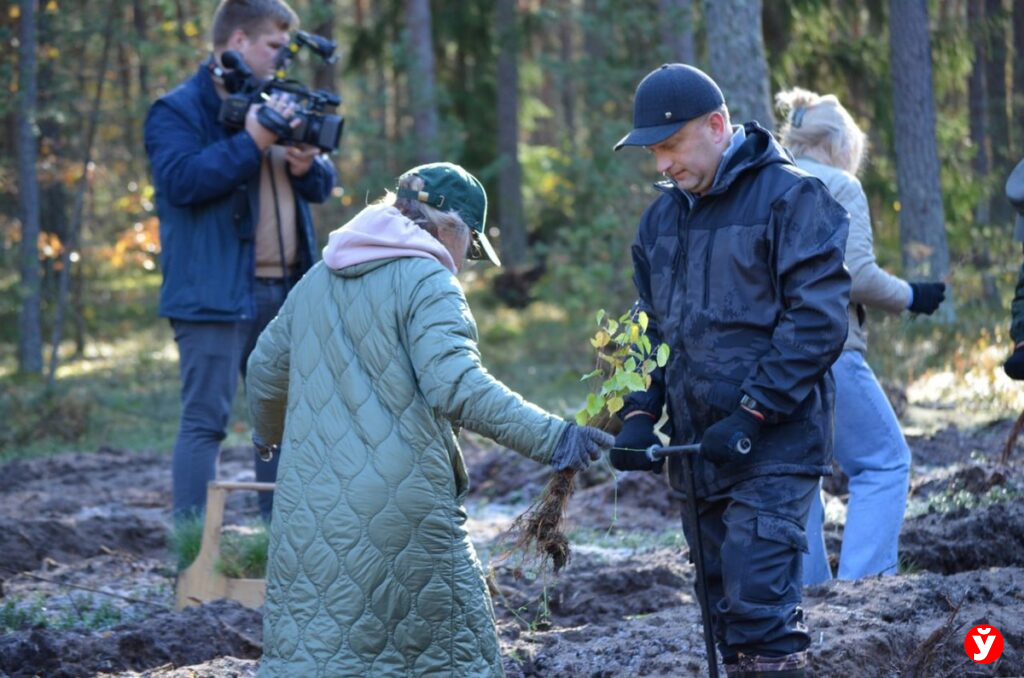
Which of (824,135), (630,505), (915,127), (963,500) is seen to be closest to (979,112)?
(915,127)

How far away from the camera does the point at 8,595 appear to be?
20.6 feet

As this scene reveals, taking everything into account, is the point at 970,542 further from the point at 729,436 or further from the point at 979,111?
the point at 979,111

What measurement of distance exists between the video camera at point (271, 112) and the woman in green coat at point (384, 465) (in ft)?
8.58

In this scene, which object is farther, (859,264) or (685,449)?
(859,264)

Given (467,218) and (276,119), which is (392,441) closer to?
(467,218)

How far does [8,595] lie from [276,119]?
8.36ft

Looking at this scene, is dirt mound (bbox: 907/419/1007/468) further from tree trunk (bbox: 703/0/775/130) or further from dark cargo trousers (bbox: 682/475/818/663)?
dark cargo trousers (bbox: 682/475/818/663)

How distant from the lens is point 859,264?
5250mm

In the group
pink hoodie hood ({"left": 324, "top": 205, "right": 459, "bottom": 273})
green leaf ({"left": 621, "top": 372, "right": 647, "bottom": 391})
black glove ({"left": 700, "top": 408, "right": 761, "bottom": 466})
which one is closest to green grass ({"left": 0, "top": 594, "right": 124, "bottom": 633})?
pink hoodie hood ({"left": 324, "top": 205, "right": 459, "bottom": 273})

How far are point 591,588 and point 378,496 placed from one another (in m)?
2.79

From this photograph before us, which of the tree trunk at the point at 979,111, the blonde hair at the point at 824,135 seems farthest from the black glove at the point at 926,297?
the tree trunk at the point at 979,111

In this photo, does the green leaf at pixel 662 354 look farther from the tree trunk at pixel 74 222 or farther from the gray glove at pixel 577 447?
the tree trunk at pixel 74 222

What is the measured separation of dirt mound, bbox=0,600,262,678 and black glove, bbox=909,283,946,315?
2.91 meters

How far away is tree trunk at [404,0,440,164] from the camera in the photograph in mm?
20422
